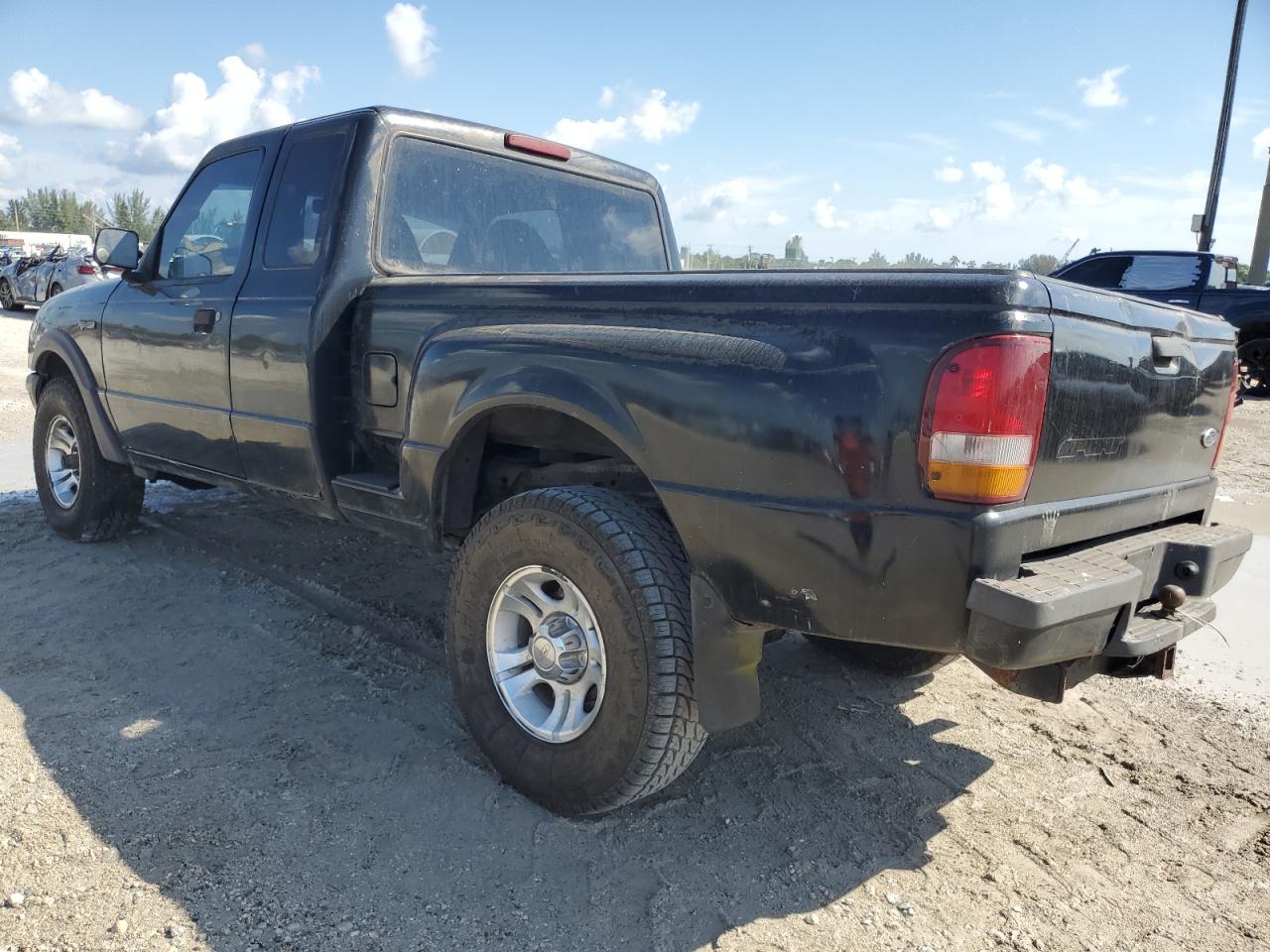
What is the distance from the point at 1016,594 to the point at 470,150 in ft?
9.32

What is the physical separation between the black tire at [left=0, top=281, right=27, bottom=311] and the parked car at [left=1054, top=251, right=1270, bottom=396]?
2411cm

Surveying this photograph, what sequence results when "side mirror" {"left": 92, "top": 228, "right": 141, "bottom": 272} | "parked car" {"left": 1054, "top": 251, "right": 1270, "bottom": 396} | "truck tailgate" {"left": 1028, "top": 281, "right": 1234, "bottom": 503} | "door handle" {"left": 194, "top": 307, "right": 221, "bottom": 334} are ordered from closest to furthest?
"truck tailgate" {"left": 1028, "top": 281, "right": 1234, "bottom": 503}
"door handle" {"left": 194, "top": 307, "right": 221, "bottom": 334}
"side mirror" {"left": 92, "top": 228, "right": 141, "bottom": 272}
"parked car" {"left": 1054, "top": 251, "right": 1270, "bottom": 396}

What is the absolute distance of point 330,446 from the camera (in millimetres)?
3379

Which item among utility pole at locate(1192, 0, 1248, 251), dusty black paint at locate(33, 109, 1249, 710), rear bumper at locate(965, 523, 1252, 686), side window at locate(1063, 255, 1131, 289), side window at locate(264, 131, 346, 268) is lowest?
rear bumper at locate(965, 523, 1252, 686)

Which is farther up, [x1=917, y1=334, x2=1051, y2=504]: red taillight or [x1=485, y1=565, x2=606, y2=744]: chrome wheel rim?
[x1=917, y1=334, x2=1051, y2=504]: red taillight

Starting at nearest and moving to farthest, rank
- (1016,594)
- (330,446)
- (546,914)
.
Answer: (1016,594) < (546,914) < (330,446)

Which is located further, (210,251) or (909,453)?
(210,251)

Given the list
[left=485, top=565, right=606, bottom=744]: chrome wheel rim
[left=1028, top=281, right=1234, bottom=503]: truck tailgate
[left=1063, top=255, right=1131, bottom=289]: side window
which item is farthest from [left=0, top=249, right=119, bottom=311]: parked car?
[left=1028, top=281, right=1234, bottom=503]: truck tailgate

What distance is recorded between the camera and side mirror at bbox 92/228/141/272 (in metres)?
4.48

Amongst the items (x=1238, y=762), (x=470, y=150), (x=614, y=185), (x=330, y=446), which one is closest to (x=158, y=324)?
(x=330, y=446)

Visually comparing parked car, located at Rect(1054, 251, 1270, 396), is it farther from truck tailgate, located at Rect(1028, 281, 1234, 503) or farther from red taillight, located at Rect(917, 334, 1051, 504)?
red taillight, located at Rect(917, 334, 1051, 504)

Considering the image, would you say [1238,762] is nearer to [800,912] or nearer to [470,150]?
[800,912]

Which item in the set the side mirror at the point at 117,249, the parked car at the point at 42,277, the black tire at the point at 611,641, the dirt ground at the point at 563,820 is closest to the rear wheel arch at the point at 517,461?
the black tire at the point at 611,641

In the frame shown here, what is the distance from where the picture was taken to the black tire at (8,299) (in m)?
23.0
